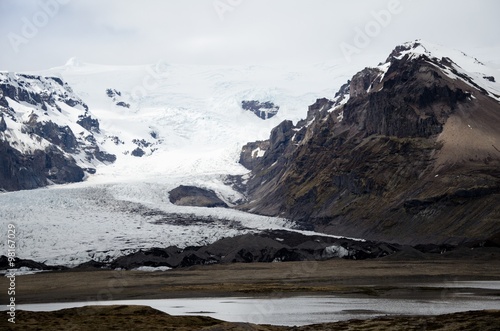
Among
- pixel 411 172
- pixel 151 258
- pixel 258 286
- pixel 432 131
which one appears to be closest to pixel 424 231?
pixel 411 172

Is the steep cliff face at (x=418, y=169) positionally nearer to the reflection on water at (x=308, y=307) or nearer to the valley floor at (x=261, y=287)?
the valley floor at (x=261, y=287)

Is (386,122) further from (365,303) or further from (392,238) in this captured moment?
(365,303)

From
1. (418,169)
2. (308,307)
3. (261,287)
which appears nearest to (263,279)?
(261,287)

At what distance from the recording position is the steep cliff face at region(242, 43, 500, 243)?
14125 centimetres

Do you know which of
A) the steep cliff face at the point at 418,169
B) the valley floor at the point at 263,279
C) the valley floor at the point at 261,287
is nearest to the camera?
the valley floor at the point at 261,287

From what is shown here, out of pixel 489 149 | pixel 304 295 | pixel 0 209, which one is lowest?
pixel 304 295

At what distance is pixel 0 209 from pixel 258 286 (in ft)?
240

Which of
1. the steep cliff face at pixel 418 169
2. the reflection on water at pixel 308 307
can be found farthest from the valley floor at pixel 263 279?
the steep cliff face at pixel 418 169

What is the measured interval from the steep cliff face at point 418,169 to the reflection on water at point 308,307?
72386mm

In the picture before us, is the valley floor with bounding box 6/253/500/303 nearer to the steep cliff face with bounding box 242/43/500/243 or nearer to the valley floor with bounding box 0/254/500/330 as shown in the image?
the valley floor with bounding box 0/254/500/330

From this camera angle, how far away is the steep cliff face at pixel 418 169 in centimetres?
14125

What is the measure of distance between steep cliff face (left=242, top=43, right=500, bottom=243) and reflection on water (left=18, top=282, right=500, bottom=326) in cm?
7239

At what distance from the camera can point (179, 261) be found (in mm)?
117438

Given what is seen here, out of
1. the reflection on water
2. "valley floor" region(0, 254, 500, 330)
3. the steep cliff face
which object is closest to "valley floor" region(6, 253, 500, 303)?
"valley floor" region(0, 254, 500, 330)
